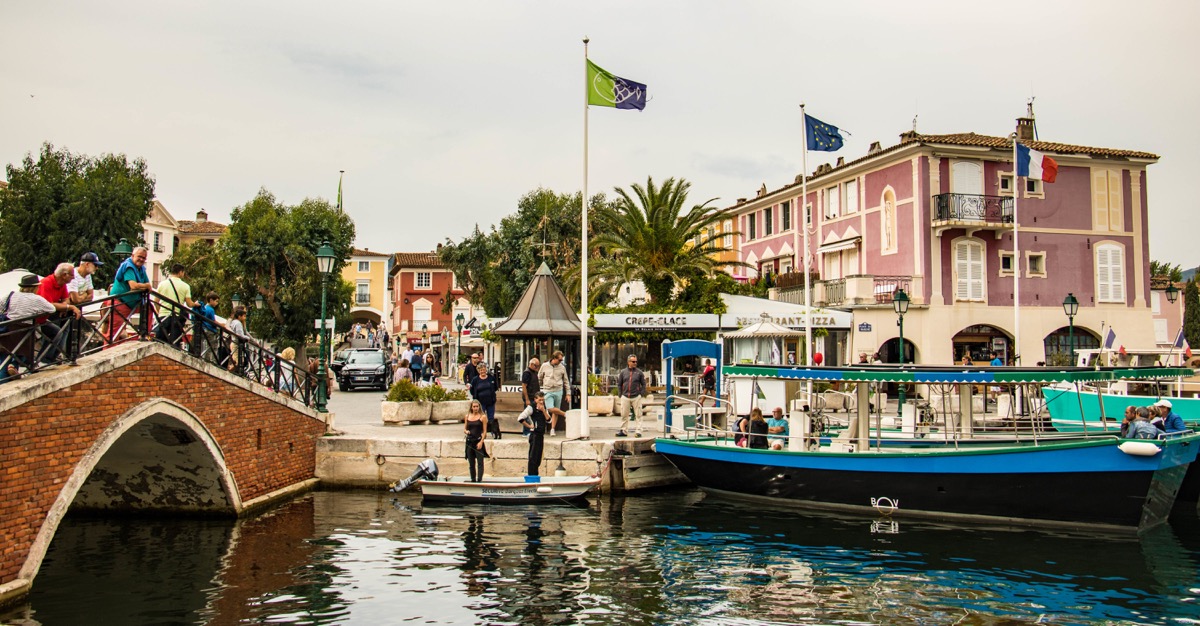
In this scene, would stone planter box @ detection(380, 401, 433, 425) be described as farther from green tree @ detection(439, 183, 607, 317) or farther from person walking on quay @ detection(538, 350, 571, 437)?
green tree @ detection(439, 183, 607, 317)

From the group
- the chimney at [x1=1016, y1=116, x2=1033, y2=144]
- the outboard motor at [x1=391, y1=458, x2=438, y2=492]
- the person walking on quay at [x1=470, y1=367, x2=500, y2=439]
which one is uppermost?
the chimney at [x1=1016, y1=116, x2=1033, y2=144]

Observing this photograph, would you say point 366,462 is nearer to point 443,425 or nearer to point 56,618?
point 443,425

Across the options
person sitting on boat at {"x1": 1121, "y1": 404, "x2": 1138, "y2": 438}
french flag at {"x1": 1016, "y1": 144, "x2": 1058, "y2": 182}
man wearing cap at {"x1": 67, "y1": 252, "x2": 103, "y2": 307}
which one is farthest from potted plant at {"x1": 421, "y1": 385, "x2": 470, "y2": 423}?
french flag at {"x1": 1016, "y1": 144, "x2": 1058, "y2": 182}

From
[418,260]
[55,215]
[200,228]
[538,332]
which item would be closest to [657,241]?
[538,332]

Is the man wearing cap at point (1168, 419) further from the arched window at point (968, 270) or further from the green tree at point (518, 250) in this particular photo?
the green tree at point (518, 250)

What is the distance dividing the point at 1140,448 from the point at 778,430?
6.68m

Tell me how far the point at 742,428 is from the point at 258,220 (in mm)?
31085

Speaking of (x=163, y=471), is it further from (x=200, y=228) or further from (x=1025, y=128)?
(x=200, y=228)

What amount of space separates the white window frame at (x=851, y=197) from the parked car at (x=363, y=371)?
68.1 feet

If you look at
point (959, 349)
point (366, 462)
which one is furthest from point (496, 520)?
point (959, 349)

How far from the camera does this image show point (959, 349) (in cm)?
3500

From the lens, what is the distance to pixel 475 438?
17484 mm

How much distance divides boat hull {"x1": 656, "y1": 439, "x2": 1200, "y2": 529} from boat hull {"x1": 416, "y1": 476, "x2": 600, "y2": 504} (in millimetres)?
3093

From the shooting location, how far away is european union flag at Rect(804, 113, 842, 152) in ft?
84.0
